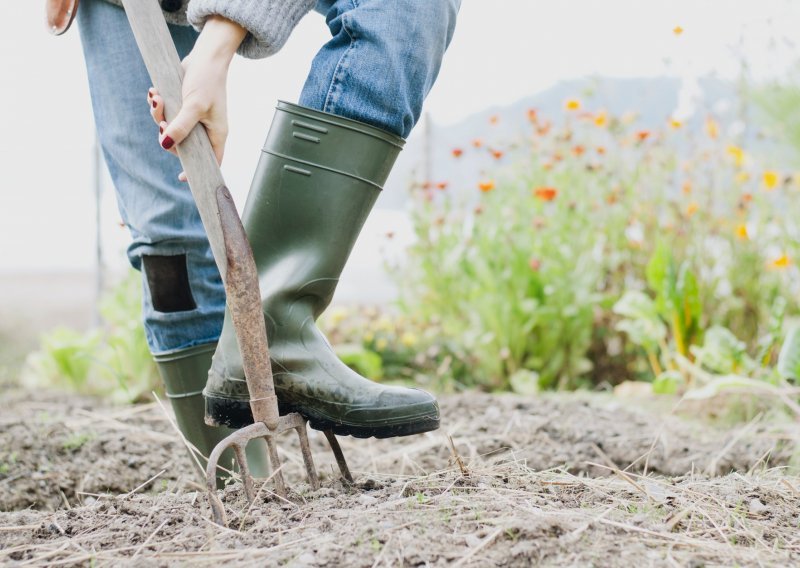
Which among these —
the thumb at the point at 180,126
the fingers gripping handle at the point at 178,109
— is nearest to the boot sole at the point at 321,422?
the fingers gripping handle at the point at 178,109

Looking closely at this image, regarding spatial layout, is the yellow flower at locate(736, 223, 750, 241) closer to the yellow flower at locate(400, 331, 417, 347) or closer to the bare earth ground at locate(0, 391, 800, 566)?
the yellow flower at locate(400, 331, 417, 347)

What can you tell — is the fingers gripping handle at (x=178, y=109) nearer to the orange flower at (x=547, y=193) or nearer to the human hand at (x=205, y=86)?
the human hand at (x=205, y=86)

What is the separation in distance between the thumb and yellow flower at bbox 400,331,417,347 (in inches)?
99.8

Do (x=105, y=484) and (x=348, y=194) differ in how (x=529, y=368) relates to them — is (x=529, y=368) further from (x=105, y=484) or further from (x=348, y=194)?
(x=348, y=194)

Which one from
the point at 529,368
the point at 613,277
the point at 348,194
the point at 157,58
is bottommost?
the point at 529,368

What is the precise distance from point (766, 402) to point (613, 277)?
3.81ft

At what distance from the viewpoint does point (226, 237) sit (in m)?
1.14

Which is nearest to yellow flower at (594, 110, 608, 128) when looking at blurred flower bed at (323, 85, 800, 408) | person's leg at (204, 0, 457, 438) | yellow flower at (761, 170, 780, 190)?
blurred flower bed at (323, 85, 800, 408)

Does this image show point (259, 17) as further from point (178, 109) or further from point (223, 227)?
point (223, 227)

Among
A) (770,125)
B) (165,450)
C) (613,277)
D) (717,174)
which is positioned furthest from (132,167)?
(717,174)

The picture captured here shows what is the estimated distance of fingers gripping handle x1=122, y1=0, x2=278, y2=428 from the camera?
1.14 meters

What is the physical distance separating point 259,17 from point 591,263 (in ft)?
7.85

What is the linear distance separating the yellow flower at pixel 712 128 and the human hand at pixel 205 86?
281 centimetres

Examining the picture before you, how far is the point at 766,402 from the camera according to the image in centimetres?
241
